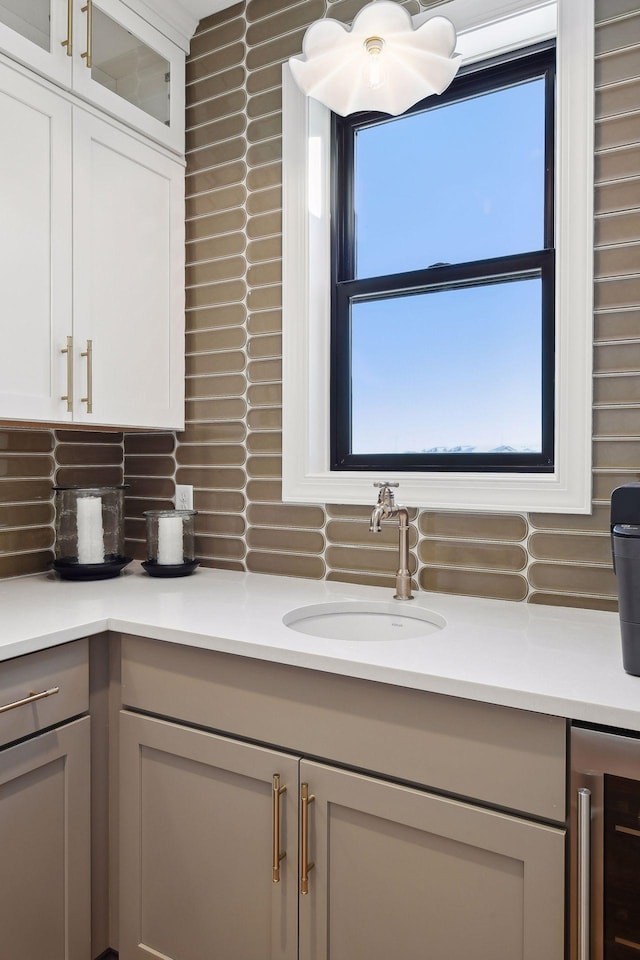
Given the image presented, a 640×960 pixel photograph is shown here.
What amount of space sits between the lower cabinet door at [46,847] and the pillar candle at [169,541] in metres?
0.59

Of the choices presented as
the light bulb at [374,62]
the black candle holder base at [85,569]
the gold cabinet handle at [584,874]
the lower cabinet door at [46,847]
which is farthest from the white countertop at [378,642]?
the light bulb at [374,62]

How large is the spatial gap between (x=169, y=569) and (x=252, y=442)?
0.46 metres

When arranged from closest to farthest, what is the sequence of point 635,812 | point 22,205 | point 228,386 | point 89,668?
1. point 635,812
2. point 89,668
3. point 22,205
4. point 228,386

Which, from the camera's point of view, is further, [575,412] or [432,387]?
[432,387]

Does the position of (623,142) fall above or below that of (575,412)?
above

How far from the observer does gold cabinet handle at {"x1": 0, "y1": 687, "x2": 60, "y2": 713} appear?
1.23 m

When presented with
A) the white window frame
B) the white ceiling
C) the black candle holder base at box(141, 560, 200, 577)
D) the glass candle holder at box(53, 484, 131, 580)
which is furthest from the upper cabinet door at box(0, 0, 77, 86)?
the black candle holder base at box(141, 560, 200, 577)

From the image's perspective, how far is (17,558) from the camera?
1.92 metres

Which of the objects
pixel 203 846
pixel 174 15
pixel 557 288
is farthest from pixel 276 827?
pixel 174 15

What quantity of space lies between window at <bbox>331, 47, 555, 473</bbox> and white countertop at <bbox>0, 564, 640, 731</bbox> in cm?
44

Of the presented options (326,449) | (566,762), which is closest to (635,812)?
(566,762)

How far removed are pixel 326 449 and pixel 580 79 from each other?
3.68 feet

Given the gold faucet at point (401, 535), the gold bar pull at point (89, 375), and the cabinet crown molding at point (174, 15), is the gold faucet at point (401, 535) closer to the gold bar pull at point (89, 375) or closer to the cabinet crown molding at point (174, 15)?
the gold bar pull at point (89, 375)

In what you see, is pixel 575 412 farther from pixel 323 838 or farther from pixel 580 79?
pixel 323 838
